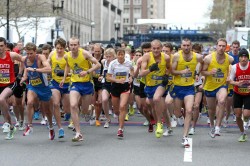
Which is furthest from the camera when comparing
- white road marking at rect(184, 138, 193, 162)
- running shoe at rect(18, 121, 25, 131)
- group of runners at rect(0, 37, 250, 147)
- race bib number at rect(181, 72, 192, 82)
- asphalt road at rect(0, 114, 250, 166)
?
running shoe at rect(18, 121, 25, 131)

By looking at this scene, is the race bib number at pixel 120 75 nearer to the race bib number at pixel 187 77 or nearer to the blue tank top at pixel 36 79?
the race bib number at pixel 187 77

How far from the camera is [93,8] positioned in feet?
359

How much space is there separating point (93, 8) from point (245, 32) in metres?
69.0

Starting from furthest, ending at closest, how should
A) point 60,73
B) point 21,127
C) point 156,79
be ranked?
point 21,127
point 60,73
point 156,79

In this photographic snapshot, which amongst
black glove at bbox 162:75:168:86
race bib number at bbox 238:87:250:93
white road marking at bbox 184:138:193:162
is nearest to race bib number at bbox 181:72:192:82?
black glove at bbox 162:75:168:86

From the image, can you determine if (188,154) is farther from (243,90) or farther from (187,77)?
(243,90)

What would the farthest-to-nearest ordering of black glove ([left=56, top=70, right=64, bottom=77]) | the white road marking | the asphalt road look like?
black glove ([left=56, top=70, right=64, bottom=77])
the white road marking
the asphalt road

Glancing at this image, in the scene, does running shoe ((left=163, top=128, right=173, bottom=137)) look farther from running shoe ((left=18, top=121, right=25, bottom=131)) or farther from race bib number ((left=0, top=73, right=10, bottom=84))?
race bib number ((left=0, top=73, right=10, bottom=84))

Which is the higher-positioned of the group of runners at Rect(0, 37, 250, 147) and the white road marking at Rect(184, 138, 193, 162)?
the group of runners at Rect(0, 37, 250, 147)

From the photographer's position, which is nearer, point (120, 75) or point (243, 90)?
point (243, 90)

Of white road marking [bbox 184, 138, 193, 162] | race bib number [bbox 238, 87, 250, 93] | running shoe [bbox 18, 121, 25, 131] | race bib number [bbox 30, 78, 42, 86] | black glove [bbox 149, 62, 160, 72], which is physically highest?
black glove [bbox 149, 62, 160, 72]

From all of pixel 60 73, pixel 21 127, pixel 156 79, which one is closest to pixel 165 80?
pixel 156 79

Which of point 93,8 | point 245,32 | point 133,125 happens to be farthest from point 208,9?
point 133,125

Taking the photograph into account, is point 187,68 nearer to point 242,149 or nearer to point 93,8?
point 242,149
